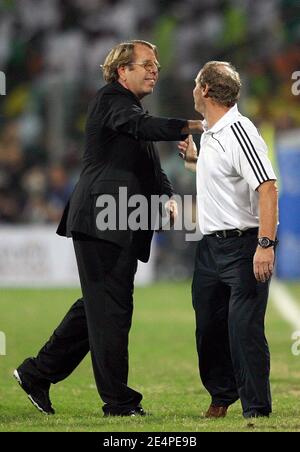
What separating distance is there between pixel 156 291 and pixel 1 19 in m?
8.31

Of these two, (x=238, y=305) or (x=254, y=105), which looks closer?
(x=238, y=305)

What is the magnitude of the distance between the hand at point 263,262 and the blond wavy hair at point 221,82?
87 centimetres

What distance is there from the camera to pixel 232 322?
6.29m

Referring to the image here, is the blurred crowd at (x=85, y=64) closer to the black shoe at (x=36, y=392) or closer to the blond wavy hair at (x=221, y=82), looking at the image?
Result: the black shoe at (x=36, y=392)

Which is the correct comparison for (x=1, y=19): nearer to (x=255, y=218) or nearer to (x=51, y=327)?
(x=51, y=327)

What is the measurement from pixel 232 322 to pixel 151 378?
8.94 ft

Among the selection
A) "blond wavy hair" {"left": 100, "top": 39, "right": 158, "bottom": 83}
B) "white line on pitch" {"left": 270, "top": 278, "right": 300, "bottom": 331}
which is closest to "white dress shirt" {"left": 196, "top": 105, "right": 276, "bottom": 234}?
"blond wavy hair" {"left": 100, "top": 39, "right": 158, "bottom": 83}

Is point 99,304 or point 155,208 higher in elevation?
point 155,208

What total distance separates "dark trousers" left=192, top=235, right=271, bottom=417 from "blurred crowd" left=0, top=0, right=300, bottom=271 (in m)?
13.6

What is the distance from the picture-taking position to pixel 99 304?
6.55 metres

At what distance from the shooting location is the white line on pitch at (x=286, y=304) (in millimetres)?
13367

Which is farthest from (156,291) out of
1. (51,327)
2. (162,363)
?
(162,363)

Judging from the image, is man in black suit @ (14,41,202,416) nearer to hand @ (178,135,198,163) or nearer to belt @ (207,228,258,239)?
hand @ (178,135,198,163)

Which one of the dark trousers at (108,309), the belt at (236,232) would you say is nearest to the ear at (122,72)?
the dark trousers at (108,309)
